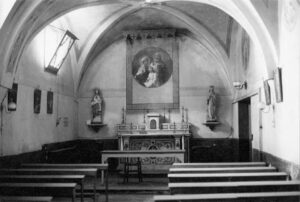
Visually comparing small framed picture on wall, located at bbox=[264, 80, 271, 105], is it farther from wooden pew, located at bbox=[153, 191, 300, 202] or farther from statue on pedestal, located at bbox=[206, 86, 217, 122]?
statue on pedestal, located at bbox=[206, 86, 217, 122]

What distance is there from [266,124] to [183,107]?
4771 mm

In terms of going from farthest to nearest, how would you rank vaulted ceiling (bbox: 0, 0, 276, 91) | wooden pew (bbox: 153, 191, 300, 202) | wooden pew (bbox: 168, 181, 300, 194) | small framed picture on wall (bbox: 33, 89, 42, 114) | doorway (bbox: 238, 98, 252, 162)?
doorway (bbox: 238, 98, 252, 162) < small framed picture on wall (bbox: 33, 89, 42, 114) < vaulted ceiling (bbox: 0, 0, 276, 91) < wooden pew (bbox: 168, 181, 300, 194) < wooden pew (bbox: 153, 191, 300, 202)

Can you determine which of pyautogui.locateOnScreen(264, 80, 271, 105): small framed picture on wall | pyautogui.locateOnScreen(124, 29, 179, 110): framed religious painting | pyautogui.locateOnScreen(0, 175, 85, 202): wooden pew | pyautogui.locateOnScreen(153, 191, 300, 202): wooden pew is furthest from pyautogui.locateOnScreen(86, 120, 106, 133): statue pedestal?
pyautogui.locateOnScreen(153, 191, 300, 202): wooden pew

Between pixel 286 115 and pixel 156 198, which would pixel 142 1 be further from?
pixel 156 198

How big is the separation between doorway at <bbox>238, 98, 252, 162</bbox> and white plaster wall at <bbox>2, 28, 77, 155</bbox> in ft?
18.6

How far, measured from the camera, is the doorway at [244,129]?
11.4 meters

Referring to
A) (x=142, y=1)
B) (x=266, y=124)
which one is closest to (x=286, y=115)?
(x=266, y=124)

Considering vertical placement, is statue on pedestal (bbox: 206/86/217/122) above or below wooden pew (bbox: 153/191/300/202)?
above

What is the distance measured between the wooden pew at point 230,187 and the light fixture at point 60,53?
6.43 meters

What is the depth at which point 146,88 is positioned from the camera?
12883 mm

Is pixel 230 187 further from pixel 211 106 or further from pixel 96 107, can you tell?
pixel 96 107

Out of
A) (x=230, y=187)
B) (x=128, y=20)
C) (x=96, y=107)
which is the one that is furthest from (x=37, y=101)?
(x=230, y=187)

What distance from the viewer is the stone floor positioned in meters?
8.12

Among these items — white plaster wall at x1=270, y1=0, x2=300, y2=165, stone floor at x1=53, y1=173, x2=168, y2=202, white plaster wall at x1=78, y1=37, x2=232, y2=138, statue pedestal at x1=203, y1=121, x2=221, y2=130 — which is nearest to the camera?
white plaster wall at x1=270, y1=0, x2=300, y2=165
